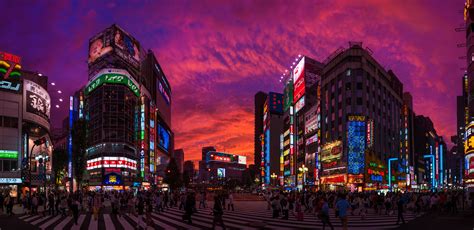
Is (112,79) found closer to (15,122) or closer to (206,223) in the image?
(15,122)

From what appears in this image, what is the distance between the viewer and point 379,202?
3784cm

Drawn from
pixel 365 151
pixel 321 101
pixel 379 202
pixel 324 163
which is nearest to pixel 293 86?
pixel 321 101

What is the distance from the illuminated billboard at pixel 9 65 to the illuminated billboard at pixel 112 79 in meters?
48.1

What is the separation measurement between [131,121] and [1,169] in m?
59.1

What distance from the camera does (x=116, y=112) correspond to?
388ft

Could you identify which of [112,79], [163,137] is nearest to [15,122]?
[112,79]

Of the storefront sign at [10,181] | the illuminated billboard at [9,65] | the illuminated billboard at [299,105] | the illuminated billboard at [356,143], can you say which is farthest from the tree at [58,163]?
the illuminated billboard at [299,105]

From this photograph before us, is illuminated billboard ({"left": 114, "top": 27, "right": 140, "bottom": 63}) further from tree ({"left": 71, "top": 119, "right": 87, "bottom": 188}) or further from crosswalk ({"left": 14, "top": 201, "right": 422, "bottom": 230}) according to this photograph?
crosswalk ({"left": 14, "top": 201, "right": 422, "bottom": 230})

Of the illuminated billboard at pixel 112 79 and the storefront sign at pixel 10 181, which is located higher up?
the illuminated billboard at pixel 112 79

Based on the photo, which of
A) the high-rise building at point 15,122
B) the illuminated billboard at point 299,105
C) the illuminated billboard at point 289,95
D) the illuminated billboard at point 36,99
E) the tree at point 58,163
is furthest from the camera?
the illuminated billboard at point 289,95

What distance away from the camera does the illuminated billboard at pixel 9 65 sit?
67438 mm

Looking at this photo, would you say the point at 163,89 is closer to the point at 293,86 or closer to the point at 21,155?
the point at 293,86

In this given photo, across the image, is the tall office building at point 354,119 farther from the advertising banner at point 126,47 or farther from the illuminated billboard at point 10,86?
the illuminated billboard at point 10,86

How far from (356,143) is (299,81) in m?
51.3
